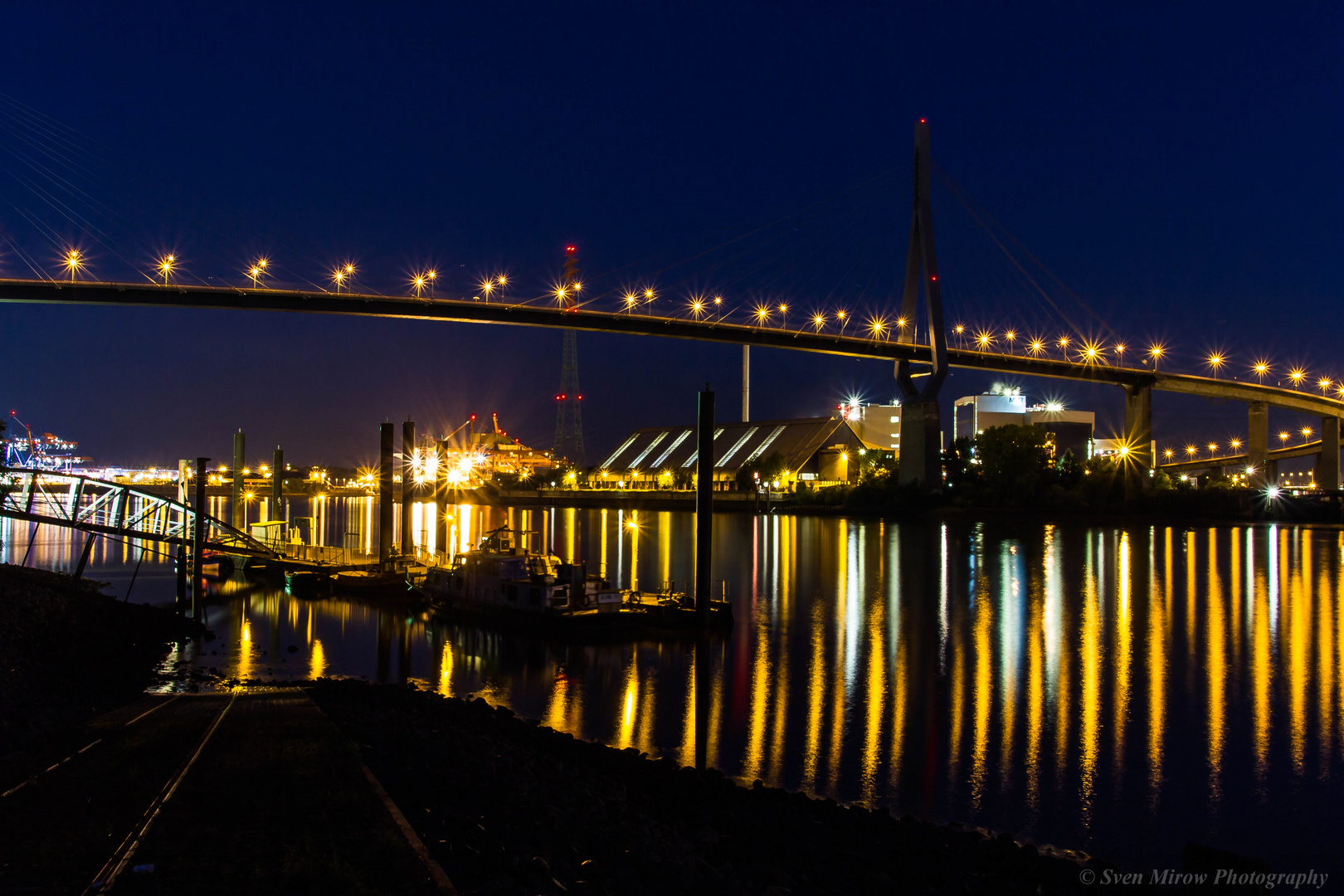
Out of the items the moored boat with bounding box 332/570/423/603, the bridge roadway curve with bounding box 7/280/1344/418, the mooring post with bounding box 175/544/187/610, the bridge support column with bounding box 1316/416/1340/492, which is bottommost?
the moored boat with bounding box 332/570/423/603

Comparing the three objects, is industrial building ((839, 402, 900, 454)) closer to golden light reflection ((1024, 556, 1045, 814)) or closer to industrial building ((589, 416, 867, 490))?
industrial building ((589, 416, 867, 490))

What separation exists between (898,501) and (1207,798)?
160 ft

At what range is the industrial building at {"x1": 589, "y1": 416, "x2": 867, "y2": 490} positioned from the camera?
294ft

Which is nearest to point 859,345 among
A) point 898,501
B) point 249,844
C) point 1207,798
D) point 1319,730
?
point 898,501

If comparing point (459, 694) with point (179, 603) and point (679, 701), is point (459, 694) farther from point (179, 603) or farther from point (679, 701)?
point (179, 603)

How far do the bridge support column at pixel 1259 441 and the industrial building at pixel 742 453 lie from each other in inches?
1253

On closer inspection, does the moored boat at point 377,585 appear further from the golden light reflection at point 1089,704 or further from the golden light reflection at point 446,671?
the golden light reflection at point 1089,704

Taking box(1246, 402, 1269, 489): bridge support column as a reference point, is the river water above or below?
below

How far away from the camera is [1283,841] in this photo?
30.4 ft

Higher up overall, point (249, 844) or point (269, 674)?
point (249, 844)

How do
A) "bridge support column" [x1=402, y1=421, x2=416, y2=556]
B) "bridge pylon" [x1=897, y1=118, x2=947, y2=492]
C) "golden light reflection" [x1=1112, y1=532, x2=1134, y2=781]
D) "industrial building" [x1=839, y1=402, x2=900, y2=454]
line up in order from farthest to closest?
"industrial building" [x1=839, y1=402, x2=900, y2=454]
"bridge pylon" [x1=897, y1=118, x2=947, y2=492]
"bridge support column" [x1=402, y1=421, x2=416, y2=556]
"golden light reflection" [x1=1112, y1=532, x2=1134, y2=781]

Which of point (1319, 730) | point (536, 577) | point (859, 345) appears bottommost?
point (1319, 730)

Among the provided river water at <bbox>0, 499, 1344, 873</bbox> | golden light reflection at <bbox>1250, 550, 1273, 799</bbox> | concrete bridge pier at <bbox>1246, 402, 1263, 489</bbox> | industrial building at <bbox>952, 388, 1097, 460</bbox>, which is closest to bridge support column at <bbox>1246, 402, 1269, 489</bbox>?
concrete bridge pier at <bbox>1246, 402, 1263, 489</bbox>

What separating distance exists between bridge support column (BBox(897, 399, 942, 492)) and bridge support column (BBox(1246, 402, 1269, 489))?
96.0 feet
